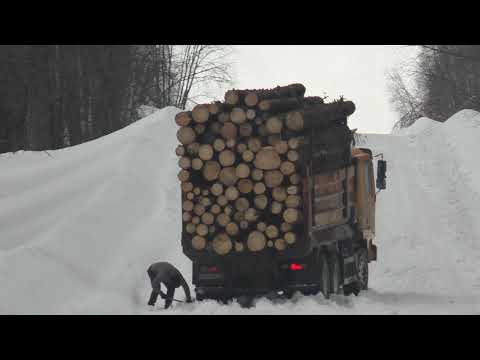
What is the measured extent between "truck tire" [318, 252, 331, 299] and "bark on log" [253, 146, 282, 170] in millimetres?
1833

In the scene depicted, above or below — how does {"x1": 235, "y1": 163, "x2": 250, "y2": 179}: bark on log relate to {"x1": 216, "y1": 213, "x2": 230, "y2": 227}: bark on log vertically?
above

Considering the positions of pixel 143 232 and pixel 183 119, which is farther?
pixel 143 232

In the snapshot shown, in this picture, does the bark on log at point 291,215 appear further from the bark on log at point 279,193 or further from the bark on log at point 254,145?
the bark on log at point 254,145

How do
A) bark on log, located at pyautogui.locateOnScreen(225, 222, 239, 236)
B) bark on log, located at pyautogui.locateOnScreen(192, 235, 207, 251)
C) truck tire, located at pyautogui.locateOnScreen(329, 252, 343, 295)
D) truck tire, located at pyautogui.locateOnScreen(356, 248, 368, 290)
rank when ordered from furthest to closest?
truck tire, located at pyautogui.locateOnScreen(356, 248, 368, 290)
truck tire, located at pyautogui.locateOnScreen(329, 252, 343, 295)
bark on log, located at pyautogui.locateOnScreen(192, 235, 207, 251)
bark on log, located at pyautogui.locateOnScreen(225, 222, 239, 236)

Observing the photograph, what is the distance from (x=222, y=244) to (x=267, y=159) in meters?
1.58

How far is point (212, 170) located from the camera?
16.4 metres

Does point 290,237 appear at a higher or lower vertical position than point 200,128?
lower

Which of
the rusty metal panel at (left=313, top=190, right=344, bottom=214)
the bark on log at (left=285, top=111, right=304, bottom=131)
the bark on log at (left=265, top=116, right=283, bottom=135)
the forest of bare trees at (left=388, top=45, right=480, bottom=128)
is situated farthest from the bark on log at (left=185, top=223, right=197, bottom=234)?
the forest of bare trees at (left=388, top=45, right=480, bottom=128)

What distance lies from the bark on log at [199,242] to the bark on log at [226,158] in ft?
4.06

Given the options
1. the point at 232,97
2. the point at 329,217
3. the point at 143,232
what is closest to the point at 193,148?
the point at 232,97

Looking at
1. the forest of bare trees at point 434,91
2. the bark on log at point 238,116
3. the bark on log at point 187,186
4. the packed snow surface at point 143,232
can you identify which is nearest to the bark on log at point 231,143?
the bark on log at point 238,116

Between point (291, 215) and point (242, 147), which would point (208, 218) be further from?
point (291, 215)

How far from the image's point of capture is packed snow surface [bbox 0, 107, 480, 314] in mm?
17562

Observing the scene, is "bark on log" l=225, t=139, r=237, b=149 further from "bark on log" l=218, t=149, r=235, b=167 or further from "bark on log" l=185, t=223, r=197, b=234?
"bark on log" l=185, t=223, r=197, b=234
